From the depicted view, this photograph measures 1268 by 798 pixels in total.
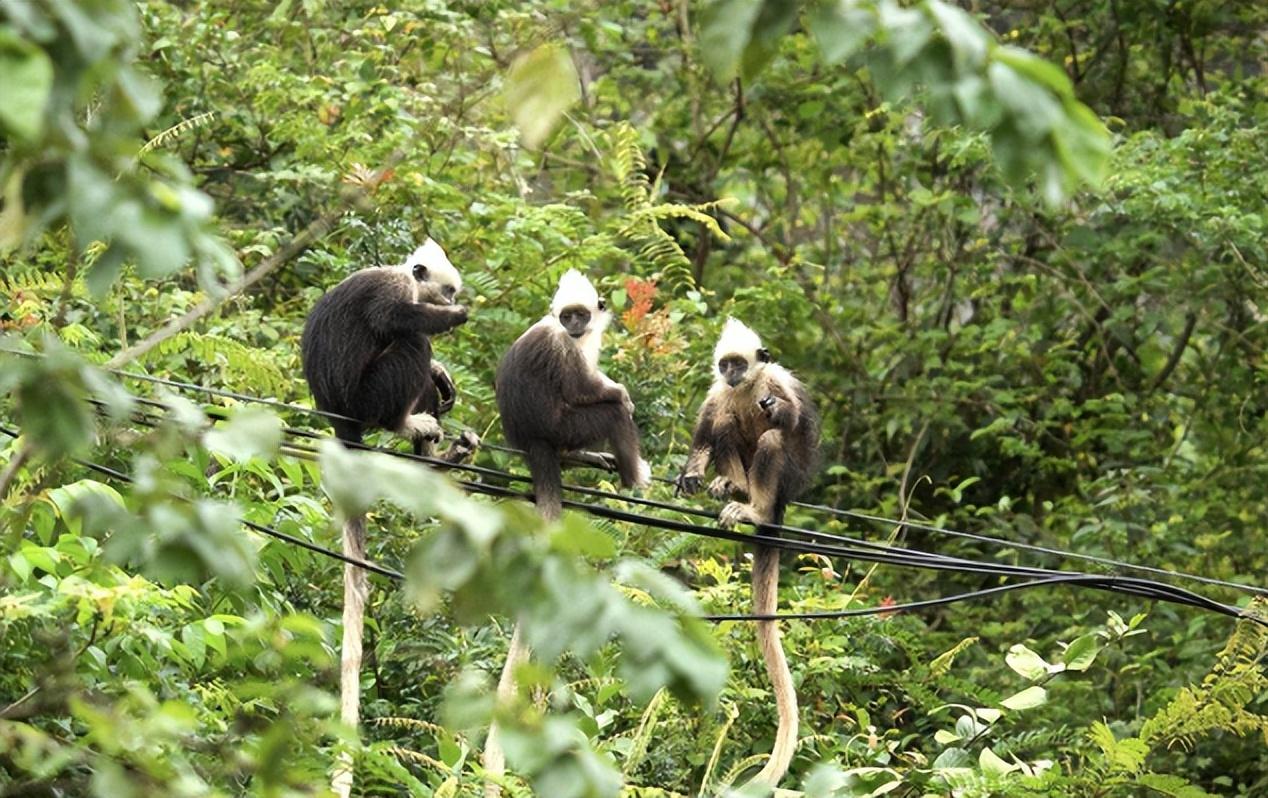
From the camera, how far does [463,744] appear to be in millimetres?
6664

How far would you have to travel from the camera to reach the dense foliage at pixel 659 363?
2217 millimetres

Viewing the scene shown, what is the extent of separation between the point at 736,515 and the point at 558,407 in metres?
0.79

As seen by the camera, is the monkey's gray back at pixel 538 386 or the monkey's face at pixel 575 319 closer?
the monkey's gray back at pixel 538 386

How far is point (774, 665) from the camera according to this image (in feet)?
22.9

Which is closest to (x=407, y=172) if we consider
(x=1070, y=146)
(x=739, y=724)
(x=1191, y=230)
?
(x=739, y=724)

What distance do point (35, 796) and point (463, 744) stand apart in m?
2.54

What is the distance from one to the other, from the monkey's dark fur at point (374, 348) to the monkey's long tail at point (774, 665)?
1397 millimetres

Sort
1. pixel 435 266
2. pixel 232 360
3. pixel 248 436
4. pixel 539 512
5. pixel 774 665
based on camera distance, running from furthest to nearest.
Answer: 1. pixel 232 360
2. pixel 435 266
3. pixel 774 665
4. pixel 539 512
5. pixel 248 436

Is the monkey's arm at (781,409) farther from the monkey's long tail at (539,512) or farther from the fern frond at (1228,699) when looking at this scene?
the fern frond at (1228,699)

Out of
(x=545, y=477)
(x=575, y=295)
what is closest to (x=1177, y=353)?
(x=575, y=295)

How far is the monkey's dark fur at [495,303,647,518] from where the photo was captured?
23.6ft

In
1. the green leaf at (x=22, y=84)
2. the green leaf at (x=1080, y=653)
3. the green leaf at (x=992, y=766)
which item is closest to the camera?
the green leaf at (x=22, y=84)

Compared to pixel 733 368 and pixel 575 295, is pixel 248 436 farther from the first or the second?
pixel 733 368

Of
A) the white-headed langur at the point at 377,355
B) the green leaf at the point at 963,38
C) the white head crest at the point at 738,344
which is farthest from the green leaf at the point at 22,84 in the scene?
the white head crest at the point at 738,344
